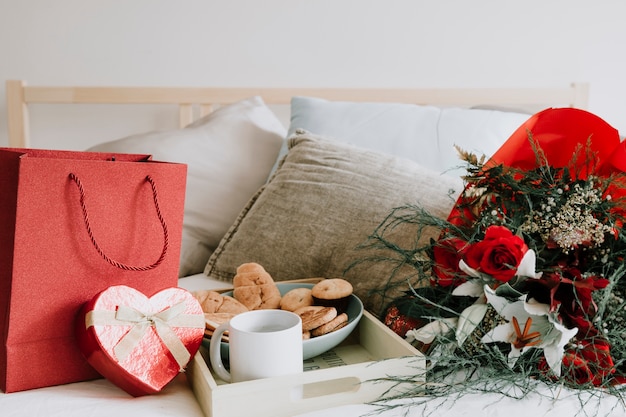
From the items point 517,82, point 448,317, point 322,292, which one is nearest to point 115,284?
point 322,292

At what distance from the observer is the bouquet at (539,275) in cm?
67

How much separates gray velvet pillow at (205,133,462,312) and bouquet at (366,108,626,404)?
22cm

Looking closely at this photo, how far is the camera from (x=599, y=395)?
0.68 meters

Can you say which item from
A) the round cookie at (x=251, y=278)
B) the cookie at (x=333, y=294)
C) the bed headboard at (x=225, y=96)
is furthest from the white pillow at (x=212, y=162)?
the cookie at (x=333, y=294)

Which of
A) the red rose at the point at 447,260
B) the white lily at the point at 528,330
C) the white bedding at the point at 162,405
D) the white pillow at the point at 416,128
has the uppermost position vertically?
the white pillow at the point at 416,128

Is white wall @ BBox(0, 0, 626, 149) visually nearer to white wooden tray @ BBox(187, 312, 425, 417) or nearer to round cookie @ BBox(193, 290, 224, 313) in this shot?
round cookie @ BBox(193, 290, 224, 313)

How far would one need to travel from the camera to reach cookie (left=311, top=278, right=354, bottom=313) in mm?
902

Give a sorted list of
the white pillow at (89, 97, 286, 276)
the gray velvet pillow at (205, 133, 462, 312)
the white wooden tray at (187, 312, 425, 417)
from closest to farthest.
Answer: the white wooden tray at (187, 312, 425, 417)
the gray velvet pillow at (205, 133, 462, 312)
the white pillow at (89, 97, 286, 276)

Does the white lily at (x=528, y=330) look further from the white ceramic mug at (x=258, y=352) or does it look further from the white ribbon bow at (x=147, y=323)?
the white ribbon bow at (x=147, y=323)

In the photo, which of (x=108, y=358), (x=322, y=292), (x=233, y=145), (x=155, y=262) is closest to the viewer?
(x=108, y=358)

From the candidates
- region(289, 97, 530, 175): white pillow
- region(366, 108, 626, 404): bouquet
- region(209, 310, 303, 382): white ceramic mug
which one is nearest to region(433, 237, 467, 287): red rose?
region(366, 108, 626, 404): bouquet

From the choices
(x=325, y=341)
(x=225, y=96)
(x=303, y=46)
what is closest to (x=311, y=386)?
(x=325, y=341)

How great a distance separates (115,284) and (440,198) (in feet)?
2.02

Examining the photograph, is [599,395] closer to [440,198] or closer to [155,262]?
[440,198]
